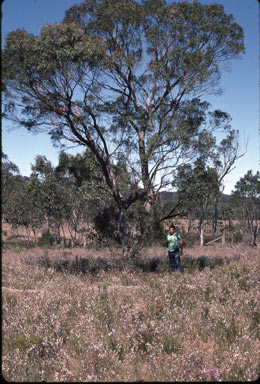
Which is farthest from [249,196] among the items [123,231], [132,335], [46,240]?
[132,335]

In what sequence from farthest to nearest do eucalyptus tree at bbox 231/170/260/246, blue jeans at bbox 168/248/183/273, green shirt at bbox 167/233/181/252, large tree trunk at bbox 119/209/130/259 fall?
eucalyptus tree at bbox 231/170/260/246, large tree trunk at bbox 119/209/130/259, green shirt at bbox 167/233/181/252, blue jeans at bbox 168/248/183/273

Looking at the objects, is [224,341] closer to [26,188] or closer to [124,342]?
[124,342]

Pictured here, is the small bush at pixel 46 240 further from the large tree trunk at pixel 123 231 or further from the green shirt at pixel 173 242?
the green shirt at pixel 173 242

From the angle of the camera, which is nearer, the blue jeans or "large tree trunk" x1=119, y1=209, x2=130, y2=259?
the blue jeans

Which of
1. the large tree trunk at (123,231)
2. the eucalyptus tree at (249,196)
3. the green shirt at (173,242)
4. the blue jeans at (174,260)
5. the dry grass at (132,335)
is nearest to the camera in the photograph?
the dry grass at (132,335)

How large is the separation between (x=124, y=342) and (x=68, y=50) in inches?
333

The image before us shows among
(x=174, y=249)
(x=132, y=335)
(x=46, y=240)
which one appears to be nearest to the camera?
(x=132, y=335)

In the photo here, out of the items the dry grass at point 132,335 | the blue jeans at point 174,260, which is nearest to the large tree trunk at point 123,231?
the blue jeans at point 174,260

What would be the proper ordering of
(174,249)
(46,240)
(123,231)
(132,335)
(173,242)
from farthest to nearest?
(46,240) → (123,231) → (173,242) → (174,249) → (132,335)

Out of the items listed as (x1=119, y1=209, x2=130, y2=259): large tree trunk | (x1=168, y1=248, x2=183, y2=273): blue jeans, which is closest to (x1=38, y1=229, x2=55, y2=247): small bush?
(x1=119, y1=209, x2=130, y2=259): large tree trunk

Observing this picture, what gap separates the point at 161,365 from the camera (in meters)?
3.62

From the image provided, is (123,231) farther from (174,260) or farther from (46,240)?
(46,240)

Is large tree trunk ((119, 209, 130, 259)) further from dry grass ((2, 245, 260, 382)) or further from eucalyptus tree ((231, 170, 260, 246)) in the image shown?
eucalyptus tree ((231, 170, 260, 246))

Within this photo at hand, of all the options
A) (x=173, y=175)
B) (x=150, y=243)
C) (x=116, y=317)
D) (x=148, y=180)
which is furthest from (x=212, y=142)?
(x=116, y=317)
